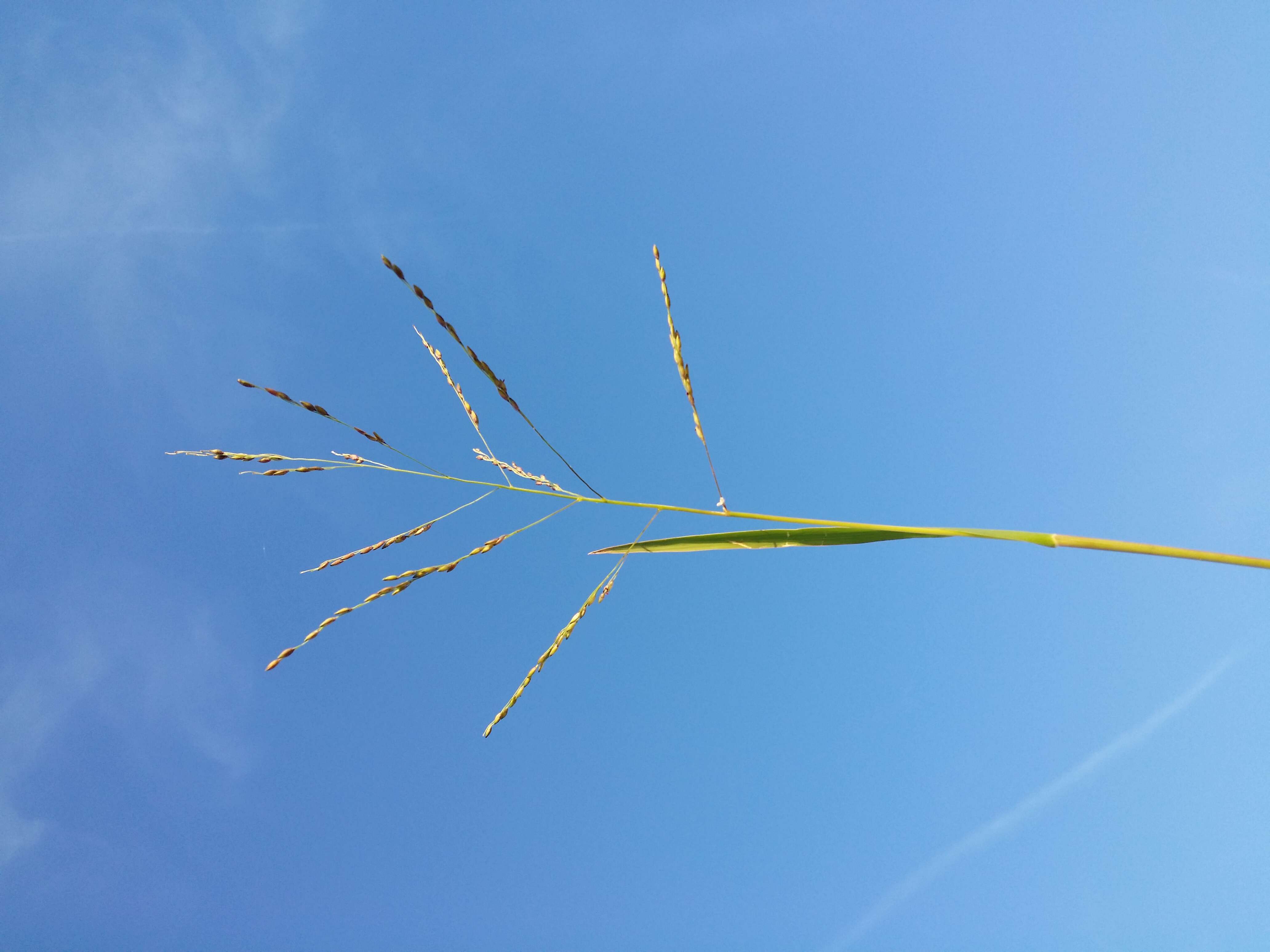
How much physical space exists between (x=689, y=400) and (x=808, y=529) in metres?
0.42

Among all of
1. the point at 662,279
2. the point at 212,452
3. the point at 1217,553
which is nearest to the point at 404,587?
the point at 212,452

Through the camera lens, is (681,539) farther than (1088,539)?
Yes

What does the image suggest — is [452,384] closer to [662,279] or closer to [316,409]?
[316,409]

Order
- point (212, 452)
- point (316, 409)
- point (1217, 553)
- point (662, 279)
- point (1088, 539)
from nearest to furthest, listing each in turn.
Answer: point (1217, 553) → point (1088, 539) → point (662, 279) → point (316, 409) → point (212, 452)

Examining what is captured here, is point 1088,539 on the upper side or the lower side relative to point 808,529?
lower

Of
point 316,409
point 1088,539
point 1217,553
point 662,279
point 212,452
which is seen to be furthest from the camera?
point 212,452

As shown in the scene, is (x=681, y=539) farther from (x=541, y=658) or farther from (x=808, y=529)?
(x=541, y=658)

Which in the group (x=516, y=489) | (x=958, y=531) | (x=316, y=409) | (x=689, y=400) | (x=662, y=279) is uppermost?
(x=662, y=279)

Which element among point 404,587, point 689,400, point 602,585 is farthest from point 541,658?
point 689,400

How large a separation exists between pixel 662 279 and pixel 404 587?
0.94 m

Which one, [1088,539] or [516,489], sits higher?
[516,489]

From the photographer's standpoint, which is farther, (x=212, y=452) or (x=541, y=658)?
(x=212, y=452)

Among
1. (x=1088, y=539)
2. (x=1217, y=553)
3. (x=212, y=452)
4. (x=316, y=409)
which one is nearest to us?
(x=1217, y=553)

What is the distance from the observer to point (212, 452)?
5.53 feet
